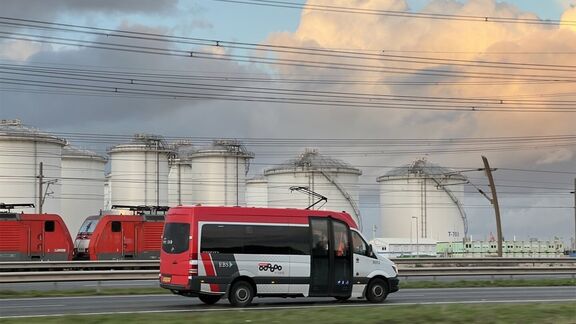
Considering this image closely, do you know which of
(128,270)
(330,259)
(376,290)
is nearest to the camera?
(330,259)

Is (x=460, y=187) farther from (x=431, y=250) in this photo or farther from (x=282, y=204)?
(x=282, y=204)

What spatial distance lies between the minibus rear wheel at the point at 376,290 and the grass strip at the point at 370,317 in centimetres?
542

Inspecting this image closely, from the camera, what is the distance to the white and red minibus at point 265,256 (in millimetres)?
21953

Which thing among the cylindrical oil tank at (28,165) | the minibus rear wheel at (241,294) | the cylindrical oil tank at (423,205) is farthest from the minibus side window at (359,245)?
the cylindrical oil tank at (423,205)

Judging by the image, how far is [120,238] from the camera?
4366cm

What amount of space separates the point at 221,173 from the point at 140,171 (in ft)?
31.1

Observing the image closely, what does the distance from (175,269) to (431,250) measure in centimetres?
7907

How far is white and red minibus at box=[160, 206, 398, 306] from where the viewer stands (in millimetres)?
21953

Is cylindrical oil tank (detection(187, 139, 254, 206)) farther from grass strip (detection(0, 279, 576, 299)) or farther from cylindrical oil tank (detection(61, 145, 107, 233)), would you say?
grass strip (detection(0, 279, 576, 299))

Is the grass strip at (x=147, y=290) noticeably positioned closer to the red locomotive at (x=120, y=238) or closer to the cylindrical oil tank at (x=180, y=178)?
the red locomotive at (x=120, y=238)

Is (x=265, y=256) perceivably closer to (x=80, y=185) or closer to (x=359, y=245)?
(x=359, y=245)

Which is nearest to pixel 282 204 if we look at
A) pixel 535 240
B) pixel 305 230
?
pixel 535 240

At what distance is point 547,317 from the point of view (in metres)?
16.4

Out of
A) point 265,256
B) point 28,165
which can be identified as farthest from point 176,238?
point 28,165
